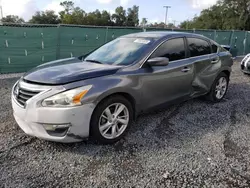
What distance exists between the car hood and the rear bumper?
1.12 feet

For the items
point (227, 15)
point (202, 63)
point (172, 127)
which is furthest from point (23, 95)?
point (227, 15)

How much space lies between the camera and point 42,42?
806 cm

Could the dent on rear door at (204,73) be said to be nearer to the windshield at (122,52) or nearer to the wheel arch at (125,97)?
the windshield at (122,52)

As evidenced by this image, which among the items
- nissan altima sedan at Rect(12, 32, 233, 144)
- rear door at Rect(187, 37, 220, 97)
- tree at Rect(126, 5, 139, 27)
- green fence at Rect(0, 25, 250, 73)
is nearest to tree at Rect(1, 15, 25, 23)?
tree at Rect(126, 5, 139, 27)

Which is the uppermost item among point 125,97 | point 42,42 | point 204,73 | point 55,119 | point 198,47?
point 198,47

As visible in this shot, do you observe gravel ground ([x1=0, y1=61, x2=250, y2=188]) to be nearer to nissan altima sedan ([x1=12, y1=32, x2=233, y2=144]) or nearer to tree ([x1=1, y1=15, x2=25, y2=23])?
nissan altima sedan ([x1=12, y1=32, x2=233, y2=144])

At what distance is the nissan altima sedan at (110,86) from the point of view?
286 cm

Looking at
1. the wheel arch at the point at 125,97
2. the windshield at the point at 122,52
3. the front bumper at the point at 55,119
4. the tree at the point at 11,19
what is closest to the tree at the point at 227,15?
the windshield at the point at 122,52

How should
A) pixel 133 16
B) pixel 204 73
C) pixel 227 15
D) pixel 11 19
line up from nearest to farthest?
pixel 204 73 < pixel 227 15 < pixel 11 19 < pixel 133 16

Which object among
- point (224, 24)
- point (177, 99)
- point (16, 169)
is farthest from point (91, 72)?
point (224, 24)

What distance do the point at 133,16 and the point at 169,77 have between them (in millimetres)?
90335

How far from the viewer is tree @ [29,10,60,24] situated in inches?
2721

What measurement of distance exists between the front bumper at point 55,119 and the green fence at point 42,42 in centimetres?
513

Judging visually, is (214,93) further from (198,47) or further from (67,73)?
(67,73)
